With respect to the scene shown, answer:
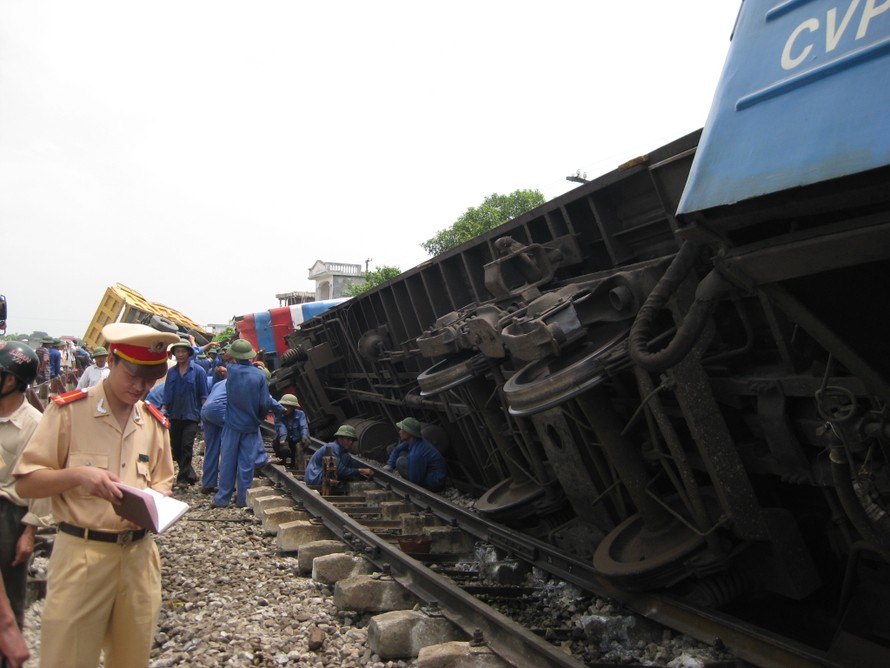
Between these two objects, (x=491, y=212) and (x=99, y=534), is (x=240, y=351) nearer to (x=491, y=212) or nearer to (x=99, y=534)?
(x=99, y=534)

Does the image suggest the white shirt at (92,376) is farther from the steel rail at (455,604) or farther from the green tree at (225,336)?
the green tree at (225,336)

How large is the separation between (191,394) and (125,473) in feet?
20.3

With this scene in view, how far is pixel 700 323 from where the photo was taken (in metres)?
2.59

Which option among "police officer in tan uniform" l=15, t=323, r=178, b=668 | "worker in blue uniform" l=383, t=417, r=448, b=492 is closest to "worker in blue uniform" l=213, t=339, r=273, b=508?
"worker in blue uniform" l=383, t=417, r=448, b=492

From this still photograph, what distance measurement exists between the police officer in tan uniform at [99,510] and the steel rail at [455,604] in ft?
6.16

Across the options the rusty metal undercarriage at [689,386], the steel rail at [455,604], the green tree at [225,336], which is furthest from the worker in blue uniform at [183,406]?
the green tree at [225,336]

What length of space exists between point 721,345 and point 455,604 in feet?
7.54

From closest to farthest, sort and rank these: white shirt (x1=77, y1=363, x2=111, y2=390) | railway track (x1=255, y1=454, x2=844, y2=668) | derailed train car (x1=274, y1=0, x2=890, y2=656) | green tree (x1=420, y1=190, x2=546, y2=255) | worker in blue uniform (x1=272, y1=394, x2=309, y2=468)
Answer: derailed train car (x1=274, y1=0, x2=890, y2=656), railway track (x1=255, y1=454, x2=844, y2=668), worker in blue uniform (x1=272, y1=394, x2=309, y2=468), white shirt (x1=77, y1=363, x2=111, y2=390), green tree (x1=420, y1=190, x2=546, y2=255)


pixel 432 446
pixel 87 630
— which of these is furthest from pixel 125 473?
pixel 432 446

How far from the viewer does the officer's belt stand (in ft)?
8.42

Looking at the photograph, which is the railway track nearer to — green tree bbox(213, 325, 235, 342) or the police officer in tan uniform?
the police officer in tan uniform

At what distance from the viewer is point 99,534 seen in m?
2.57

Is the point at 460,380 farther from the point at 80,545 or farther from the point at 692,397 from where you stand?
the point at 80,545

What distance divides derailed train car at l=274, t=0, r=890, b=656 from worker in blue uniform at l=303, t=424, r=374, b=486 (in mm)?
981
